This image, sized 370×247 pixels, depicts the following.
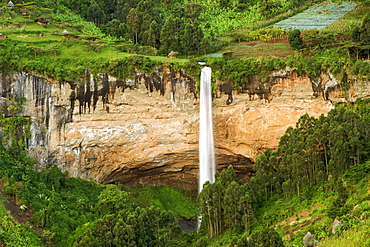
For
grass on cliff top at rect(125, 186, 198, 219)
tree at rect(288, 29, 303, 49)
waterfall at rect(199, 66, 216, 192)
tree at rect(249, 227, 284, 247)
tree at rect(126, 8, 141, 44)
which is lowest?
grass on cliff top at rect(125, 186, 198, 219)

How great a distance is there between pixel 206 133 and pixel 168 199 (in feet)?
20.3

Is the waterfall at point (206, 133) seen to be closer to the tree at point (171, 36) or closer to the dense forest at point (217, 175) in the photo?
the dense forest at point (217, 175)

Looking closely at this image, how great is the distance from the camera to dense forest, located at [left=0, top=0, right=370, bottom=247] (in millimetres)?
29547

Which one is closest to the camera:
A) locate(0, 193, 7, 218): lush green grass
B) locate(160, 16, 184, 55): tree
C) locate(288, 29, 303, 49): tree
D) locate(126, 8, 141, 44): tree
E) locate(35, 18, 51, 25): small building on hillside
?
locate(0, 193, 7, 218): lush green grass

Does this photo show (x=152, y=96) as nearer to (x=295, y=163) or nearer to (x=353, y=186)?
(x=295, y=163)

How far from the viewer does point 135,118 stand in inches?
1626

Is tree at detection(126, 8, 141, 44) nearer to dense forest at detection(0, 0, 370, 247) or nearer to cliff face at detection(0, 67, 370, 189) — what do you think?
dense forest at detection(0, 0, 370, 247)

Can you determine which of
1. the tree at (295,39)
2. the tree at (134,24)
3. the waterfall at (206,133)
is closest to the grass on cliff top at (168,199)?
the waterfall at (206,133)

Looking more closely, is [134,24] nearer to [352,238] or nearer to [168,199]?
[168,199]

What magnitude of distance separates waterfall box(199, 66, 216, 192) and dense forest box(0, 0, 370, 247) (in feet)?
2.66

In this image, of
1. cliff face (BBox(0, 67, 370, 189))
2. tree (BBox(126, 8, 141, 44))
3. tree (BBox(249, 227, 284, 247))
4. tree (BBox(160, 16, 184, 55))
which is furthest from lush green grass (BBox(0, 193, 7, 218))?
tree (BBox(126, 8, 141, 44))

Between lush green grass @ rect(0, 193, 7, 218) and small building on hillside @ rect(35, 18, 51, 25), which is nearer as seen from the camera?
lush green grass @ rect(0, 193, 7, 218)

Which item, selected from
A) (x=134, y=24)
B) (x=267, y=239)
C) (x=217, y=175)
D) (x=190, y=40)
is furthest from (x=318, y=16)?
(x=267, y=239)

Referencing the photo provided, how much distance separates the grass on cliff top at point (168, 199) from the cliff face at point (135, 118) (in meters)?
2.65
